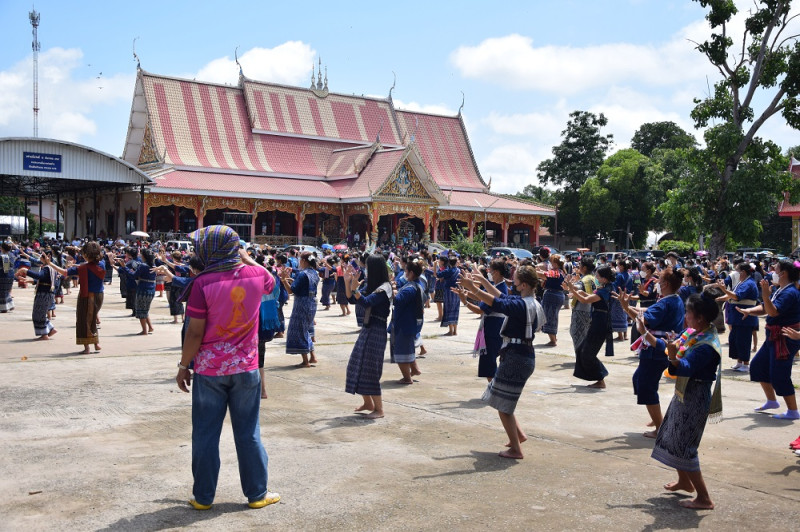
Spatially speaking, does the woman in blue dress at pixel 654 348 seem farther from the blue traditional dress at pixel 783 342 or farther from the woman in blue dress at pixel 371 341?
the woman in blue dress at pixel 371 341

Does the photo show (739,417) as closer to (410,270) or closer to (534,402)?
(534,402)

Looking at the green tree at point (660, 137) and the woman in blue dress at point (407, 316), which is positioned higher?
the green tree at point (660, 137)

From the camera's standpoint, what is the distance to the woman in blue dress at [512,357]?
18.7ft

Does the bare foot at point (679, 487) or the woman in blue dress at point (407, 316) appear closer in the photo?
the bare foot at point (679, 487)

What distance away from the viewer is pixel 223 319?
4.50 metres

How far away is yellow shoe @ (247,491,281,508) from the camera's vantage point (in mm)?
4566

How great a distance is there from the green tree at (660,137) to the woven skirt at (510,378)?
57.0 metres

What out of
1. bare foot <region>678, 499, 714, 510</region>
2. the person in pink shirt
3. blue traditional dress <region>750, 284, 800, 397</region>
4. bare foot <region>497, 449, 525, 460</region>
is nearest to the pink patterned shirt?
the person in pink shirt

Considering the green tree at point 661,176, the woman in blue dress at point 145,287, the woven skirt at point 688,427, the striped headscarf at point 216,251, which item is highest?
the green tree at point 661,176

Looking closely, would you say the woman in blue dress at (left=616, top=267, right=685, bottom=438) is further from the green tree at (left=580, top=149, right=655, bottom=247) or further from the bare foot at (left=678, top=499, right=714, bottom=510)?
the green tree at (left=580, top=149, right=655, bottom=247)

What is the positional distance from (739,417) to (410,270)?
3.56m

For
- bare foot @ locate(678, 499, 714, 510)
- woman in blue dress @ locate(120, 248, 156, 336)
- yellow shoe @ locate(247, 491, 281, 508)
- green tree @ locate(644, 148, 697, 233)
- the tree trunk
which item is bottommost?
bare foot @ locate(678, 499, 714, 510)

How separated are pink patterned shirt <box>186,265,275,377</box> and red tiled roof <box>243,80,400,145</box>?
121 ft

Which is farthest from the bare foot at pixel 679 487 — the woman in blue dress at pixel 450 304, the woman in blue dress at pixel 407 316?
the woman in blue dress at pixel 450 304
